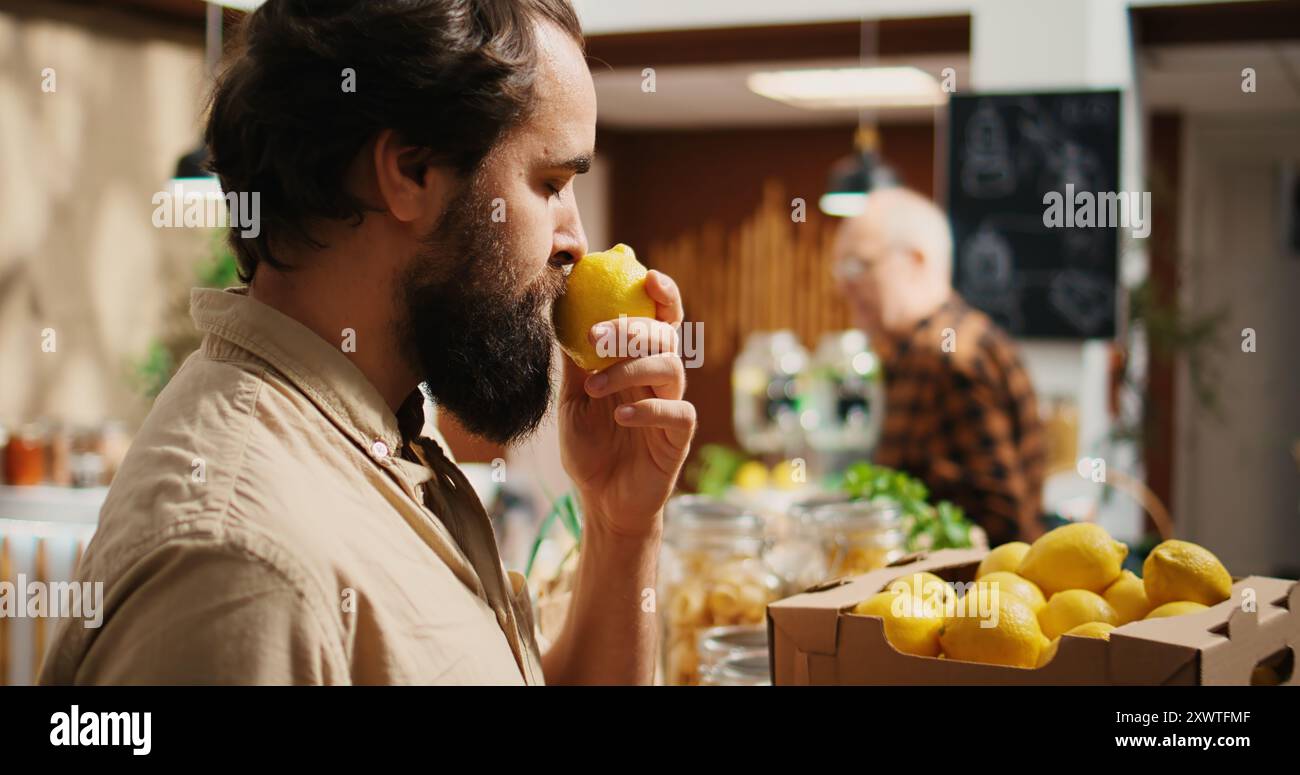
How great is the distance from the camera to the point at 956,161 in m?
5.08

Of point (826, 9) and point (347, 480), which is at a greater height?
point (826, 9)

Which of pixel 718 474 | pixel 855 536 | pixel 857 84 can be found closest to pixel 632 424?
pixel 855 536

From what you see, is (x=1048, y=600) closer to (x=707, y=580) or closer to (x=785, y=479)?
(x=707, y=580)

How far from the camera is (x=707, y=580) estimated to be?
5.78 feet

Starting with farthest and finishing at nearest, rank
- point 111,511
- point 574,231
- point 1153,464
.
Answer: point 1153,464 → point 574,231 → point 111,511

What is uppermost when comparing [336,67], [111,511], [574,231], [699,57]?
[699,57]

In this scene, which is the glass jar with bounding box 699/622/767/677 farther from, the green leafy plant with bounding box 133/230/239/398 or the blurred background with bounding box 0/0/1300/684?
the green leafy plant with bounding box 133/230/239/398

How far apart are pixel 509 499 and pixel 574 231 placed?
366 centimetres

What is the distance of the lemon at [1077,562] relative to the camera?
3.98ft

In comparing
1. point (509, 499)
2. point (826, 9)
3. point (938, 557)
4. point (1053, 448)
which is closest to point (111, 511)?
point (938, 557)

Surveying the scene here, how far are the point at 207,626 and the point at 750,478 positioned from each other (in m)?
3.66

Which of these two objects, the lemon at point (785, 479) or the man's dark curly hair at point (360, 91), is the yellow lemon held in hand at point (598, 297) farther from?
the lemon at point (785, 479)

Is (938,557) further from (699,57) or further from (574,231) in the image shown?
(699,57)

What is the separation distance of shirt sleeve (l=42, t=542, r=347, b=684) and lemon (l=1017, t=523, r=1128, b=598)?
70cm
